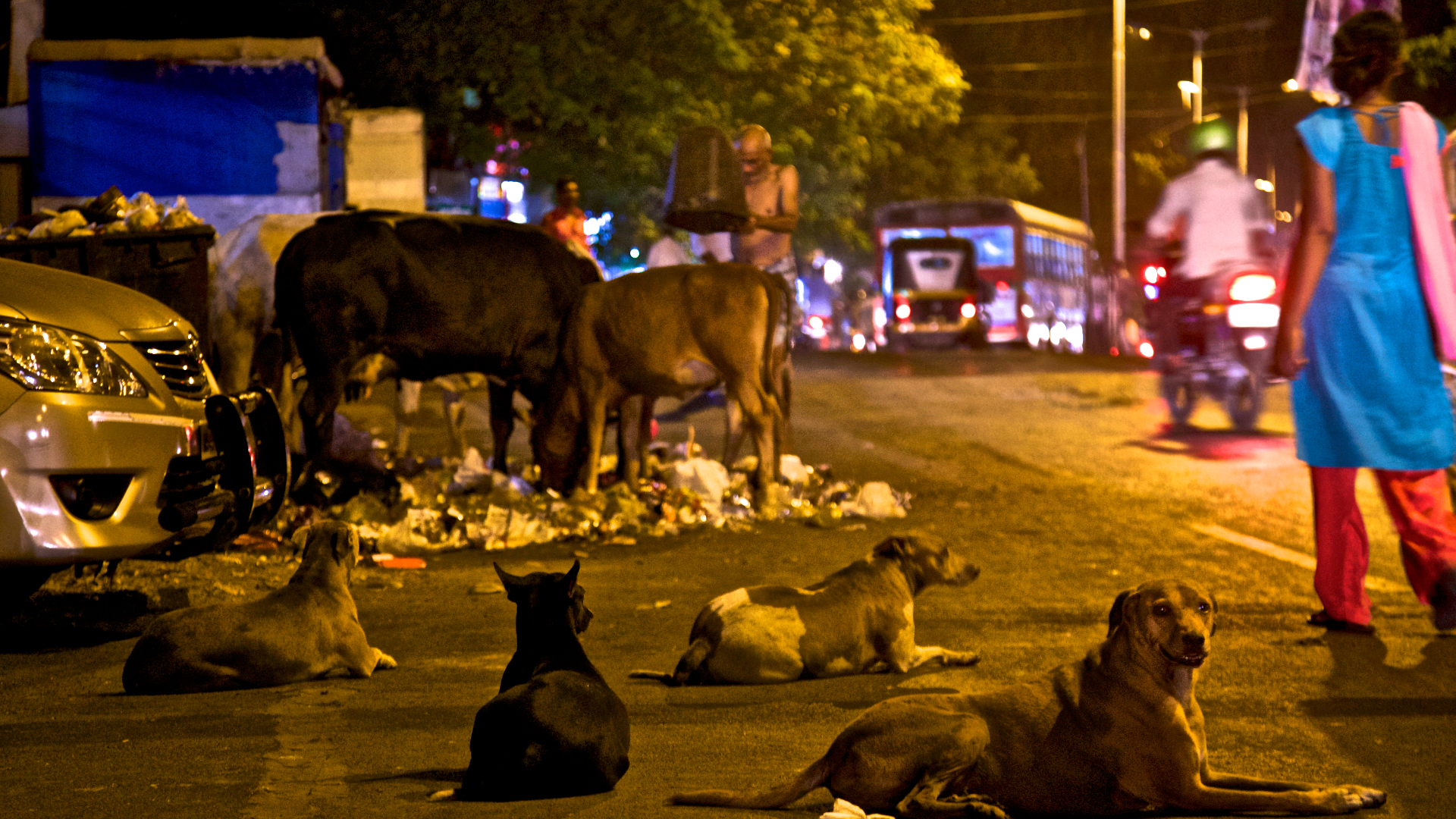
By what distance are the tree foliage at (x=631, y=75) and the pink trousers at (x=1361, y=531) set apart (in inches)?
559

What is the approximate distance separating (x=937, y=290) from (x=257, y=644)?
34778 mm

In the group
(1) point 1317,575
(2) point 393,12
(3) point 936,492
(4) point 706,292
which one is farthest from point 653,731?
(2) point 393,12

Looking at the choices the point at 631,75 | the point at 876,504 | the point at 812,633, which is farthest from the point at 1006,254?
the point at 812,633

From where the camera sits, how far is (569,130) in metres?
22.2

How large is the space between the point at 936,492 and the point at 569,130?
40.8 ft

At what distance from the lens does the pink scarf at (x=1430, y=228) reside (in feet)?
20.7

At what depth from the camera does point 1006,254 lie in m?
39.1

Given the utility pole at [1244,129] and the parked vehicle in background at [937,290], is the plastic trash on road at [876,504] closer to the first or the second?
the parked vehicle in background at [937,290]

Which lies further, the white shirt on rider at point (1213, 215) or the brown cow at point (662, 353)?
the white shirt on rider at point (1213, 215)

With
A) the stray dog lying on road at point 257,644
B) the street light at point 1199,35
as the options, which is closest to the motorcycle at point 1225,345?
the stray dog lying on road at point 257,644

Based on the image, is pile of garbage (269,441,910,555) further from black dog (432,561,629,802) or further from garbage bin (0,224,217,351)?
black dog (432,561,629,802)

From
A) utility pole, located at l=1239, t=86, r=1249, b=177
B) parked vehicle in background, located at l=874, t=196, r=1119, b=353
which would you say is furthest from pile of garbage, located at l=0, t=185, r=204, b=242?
utility pole, located at l=1239, t=86, r=1249, b=177

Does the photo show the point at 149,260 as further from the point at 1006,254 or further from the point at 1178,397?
the point at 1006,254

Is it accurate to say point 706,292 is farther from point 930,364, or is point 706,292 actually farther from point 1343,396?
point 930,364
